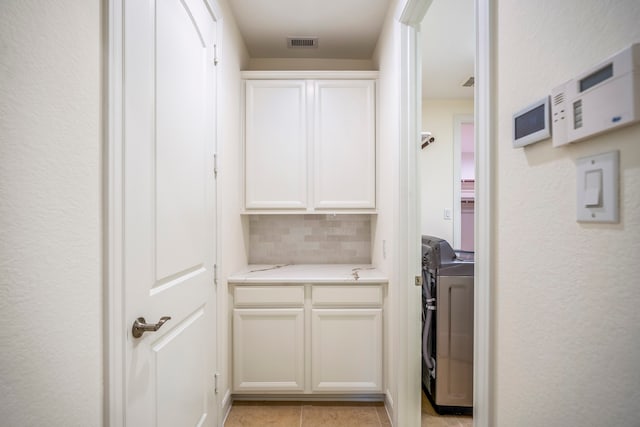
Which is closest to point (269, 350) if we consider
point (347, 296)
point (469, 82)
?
point (347, 296)

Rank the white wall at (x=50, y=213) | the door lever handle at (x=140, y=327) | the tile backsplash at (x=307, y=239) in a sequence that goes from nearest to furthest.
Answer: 1. the white wall at (x=50, y=213)
2. the door lever handle at (x=140, y=327)
3. the tile backsplash at (x=307, y=239)

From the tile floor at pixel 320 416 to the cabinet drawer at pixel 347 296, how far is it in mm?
699

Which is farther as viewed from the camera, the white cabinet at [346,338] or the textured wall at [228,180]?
the white cabinet at [346,338]

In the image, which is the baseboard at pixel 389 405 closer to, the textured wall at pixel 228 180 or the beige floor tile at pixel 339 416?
the beige floor tile at pixel 339 416

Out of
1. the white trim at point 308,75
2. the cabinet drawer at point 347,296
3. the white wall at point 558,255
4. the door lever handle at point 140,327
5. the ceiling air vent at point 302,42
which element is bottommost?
the cabinet drawer at point 347,296

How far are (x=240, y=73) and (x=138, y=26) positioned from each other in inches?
59.2

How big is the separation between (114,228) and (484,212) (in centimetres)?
97

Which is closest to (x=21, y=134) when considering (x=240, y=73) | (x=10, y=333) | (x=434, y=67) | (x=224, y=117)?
(x=10, y=333)

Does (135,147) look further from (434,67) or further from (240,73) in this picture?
(434,67)

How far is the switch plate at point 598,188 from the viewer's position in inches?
18.4

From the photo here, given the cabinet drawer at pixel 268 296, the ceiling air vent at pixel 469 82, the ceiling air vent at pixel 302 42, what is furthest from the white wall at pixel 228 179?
the ceiling air vent at pixel 469 82

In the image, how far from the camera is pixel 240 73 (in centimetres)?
241

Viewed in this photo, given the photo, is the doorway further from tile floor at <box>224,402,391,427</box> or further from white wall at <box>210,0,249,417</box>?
white wall at <box>210,0,249,417</box>

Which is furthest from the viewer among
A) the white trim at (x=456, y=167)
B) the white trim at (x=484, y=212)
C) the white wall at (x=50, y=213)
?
the white trim at (x=456, y=167)
